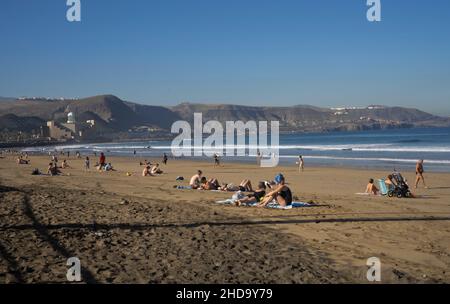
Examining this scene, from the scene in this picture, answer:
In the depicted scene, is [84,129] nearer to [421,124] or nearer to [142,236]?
[421,124]

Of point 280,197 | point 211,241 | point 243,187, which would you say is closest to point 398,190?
point 243,187

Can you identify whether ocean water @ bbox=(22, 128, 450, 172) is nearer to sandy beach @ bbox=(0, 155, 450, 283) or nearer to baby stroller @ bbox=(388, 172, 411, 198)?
baby stroller @ bbox=(388, 172, 411, 198)

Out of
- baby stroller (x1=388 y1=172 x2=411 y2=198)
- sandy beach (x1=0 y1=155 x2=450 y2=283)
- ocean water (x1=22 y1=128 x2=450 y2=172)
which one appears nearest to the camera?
sandy beach (x1=0 y1=155 x2=450 y2=283)

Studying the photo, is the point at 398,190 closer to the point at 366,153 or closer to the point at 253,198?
the point at 253,198

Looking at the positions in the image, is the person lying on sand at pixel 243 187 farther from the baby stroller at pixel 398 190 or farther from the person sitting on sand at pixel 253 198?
the baby stroller at pixel 398 190

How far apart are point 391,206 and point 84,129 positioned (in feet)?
491

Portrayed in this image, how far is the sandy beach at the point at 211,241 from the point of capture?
5188mm

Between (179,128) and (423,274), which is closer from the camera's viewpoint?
(423,274)

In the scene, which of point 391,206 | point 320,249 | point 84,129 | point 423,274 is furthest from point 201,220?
point 84,129

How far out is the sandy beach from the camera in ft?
17.0

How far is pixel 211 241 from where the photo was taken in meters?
6.74
